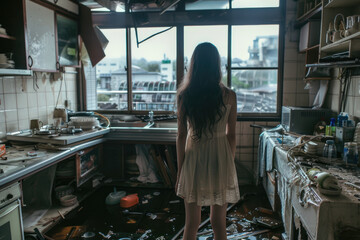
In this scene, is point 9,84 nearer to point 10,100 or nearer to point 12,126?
point 10,100

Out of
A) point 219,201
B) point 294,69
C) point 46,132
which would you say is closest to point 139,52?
point 46,132

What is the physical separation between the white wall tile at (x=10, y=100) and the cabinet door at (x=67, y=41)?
0.66 meters

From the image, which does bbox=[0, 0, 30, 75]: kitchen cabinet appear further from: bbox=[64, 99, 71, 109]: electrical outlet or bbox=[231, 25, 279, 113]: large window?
bbox=[231, 25, 279, 113]: large window

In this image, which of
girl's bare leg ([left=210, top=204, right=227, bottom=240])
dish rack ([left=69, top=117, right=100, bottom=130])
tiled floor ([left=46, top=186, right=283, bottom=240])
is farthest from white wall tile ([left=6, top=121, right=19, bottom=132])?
girl's bare leg ([left=210, top=204, right=227, bottom=240])

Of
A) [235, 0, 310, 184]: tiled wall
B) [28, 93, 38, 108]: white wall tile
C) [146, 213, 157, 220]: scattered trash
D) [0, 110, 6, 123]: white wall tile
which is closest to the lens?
[0, 110, 6, 123]: white wall tile

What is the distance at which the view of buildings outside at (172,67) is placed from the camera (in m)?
3.46

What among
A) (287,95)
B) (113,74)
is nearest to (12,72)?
(113,74)

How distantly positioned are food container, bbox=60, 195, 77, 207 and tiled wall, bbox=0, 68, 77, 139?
0.79 m

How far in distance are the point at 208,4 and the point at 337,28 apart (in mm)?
1708

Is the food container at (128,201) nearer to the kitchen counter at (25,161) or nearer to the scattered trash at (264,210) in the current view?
the kitchen counter at (25,161)

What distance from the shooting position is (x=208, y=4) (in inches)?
135

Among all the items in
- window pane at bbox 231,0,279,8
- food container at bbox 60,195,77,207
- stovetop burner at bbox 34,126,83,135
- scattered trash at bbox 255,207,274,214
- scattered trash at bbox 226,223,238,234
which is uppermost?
window pane at bbox 231,0,279,8

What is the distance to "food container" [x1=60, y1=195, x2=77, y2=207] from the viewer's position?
2.66m

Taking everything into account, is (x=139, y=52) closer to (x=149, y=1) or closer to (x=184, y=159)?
(x=149, y=1)
